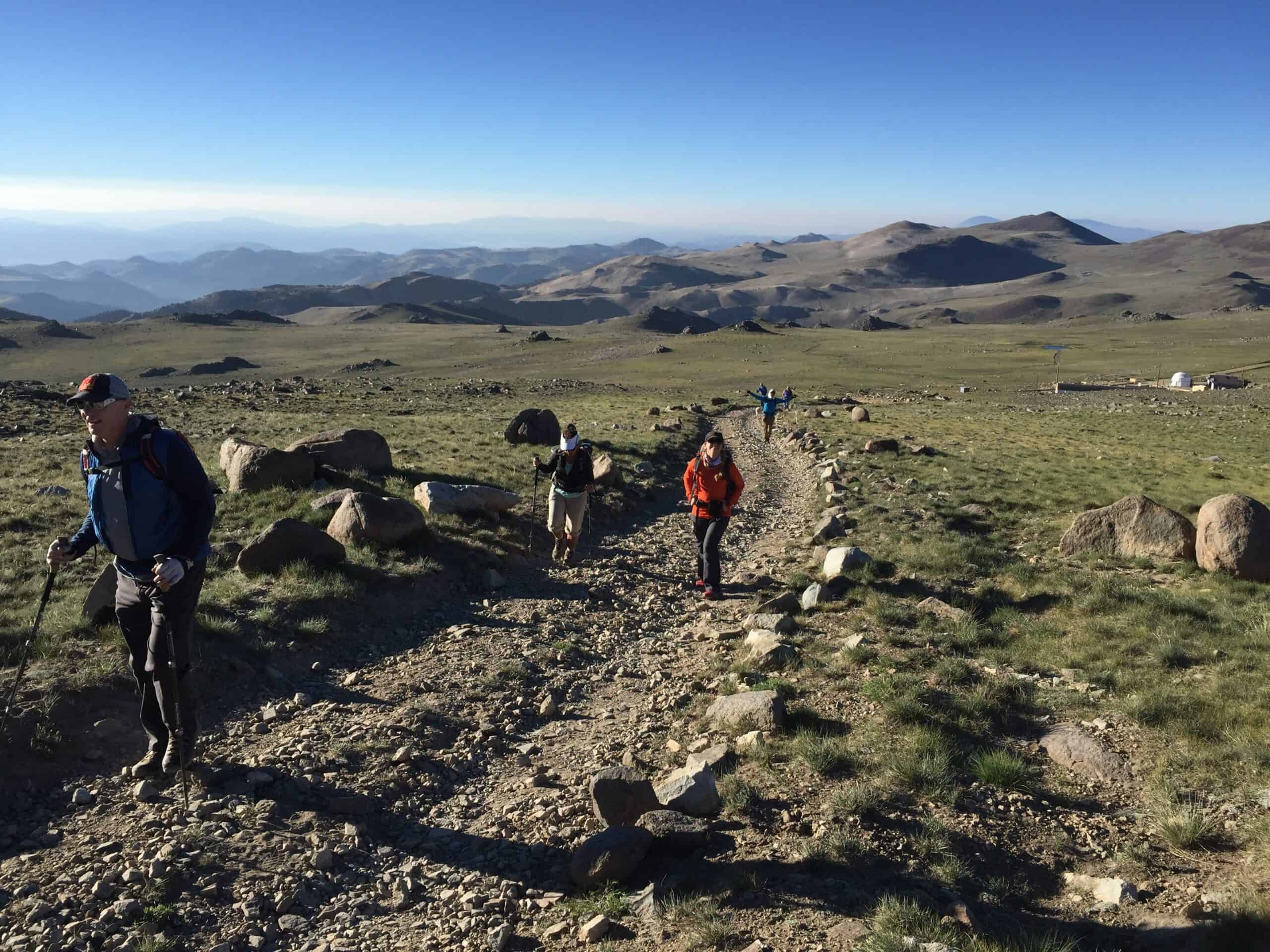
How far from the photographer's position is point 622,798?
20.3 feet

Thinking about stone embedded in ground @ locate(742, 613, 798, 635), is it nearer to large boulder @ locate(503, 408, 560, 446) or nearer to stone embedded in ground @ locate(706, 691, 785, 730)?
stone embedded in ground @ locate(706, 691, 785, 730)

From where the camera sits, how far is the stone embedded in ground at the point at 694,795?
6211 mm

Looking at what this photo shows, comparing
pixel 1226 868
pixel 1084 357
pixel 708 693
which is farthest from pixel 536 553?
pixel 1084 357

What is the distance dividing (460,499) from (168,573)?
938cm

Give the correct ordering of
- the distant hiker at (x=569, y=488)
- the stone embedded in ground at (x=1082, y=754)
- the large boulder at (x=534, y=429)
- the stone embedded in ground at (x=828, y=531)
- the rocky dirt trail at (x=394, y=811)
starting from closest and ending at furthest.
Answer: the rocky dirt trail at (x=394, y=811) < the stone embedded in ground at (x=1082, y=754) < the distant hiker at (x=569, y=488) < the stone embedded in ground at (x=828, y=531) < the large boulder at (x=534, y=429)

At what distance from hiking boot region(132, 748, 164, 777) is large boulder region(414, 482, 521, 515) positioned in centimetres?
838

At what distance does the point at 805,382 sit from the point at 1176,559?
55.3 metres

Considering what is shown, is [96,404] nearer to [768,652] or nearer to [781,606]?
[768,652]

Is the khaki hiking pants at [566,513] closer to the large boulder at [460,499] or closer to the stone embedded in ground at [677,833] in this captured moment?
the large boulder at [460,499]

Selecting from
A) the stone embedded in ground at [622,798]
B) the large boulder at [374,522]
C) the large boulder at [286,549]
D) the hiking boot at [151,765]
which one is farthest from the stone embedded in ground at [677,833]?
the large boulder at [374,522]

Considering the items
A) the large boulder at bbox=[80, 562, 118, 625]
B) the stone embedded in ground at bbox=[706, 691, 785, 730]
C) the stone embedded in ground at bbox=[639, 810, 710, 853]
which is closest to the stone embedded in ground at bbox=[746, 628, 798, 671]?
the stone embedded in ground at bbox=[706, 691, 785, 730]

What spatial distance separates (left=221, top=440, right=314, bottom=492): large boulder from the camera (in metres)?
16.0

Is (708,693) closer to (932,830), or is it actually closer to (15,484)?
(932,830)

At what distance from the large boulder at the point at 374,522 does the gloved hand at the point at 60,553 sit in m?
6.07
